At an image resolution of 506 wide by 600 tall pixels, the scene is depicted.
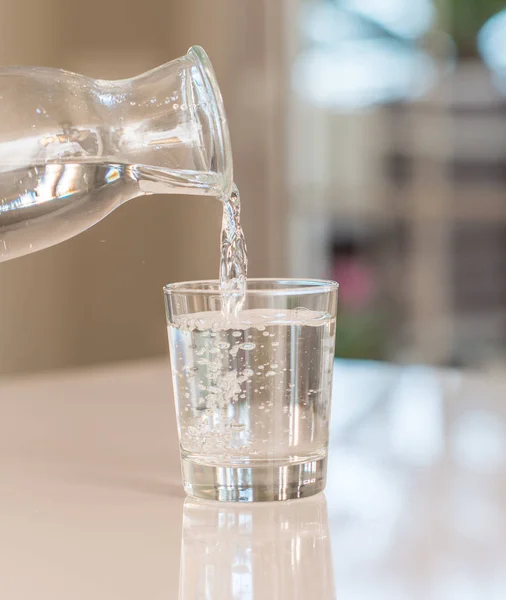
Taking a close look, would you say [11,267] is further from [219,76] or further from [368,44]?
[368,44]

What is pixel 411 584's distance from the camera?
0.47m

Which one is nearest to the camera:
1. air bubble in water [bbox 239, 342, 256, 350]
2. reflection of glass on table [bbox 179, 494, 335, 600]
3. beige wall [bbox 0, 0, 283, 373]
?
reflection of glass on table [bbox 179, 494, 335, 600]

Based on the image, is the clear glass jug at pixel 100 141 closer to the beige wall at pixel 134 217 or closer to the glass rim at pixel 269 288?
the glass rim at pixel 269 288

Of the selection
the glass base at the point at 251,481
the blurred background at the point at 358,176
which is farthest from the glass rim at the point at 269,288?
the blurred background at the point at 358,176

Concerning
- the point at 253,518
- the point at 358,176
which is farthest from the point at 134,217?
the point at 253,518

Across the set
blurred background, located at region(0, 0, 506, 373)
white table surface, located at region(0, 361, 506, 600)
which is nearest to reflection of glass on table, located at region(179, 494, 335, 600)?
white table surface, located at region(0, 361, 506, 600)

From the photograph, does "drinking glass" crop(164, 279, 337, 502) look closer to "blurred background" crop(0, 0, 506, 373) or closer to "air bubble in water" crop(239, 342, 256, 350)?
"air bubble in water" crop(239, 342, 256, 350)

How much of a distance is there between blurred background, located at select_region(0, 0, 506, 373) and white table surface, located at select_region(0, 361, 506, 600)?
170 centimetres

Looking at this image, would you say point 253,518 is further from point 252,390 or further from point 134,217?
point 134,217

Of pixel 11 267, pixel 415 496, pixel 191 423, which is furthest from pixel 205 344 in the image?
pixel 11 267

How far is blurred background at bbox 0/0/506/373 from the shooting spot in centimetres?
264

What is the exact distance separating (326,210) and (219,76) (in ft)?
1.88

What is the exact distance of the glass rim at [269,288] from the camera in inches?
24.3

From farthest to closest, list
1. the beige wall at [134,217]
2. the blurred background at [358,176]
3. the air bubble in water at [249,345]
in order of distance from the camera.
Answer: the blurred background at [358,176]
the beige wall at [134,217]
the air bubble in water at [249,345]
